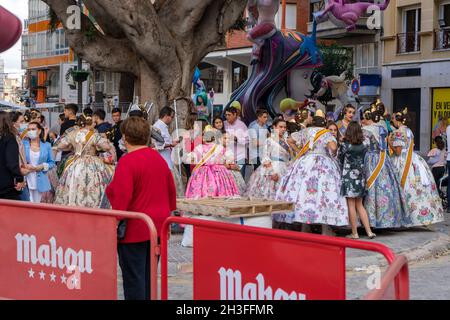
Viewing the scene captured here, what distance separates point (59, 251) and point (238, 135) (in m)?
7.45

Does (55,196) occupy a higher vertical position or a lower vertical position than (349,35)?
lower

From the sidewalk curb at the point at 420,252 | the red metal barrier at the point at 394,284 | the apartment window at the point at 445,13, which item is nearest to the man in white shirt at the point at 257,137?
the sidewalk curb at the point at 420,252

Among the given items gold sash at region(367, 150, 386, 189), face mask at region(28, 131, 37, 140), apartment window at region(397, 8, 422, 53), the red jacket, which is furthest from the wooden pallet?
apartment window at region(397, 8, 422, 53)

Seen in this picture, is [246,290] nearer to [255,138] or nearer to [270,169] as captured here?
[270,169]

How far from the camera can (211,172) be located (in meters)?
10.9

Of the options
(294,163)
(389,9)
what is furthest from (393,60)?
(294,163)

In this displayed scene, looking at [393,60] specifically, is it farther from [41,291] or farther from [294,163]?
[41,291]

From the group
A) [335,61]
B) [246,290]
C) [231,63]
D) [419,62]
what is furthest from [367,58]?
[246,290]

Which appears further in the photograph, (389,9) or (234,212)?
(389,9)

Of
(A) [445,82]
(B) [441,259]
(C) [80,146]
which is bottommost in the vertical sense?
(B) [441,259]

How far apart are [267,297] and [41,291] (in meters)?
2.18

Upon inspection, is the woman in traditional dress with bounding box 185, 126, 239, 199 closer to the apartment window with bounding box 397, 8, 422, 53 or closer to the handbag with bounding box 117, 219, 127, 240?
the handbag with bounding box 117, 219, 127, 240

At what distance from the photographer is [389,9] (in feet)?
118
